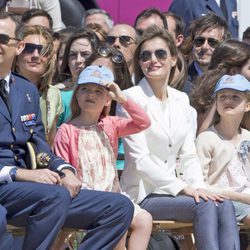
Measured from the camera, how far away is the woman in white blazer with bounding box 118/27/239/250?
23.7 ft

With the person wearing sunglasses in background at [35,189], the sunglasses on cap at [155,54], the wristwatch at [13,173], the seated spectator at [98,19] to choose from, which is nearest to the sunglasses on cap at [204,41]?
the seated spectator at [98,19]

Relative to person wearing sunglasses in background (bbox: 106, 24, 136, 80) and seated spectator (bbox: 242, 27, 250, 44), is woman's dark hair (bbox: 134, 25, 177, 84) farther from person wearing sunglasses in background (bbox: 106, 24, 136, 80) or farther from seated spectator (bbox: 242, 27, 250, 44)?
seated spectator (bbox: 242, 27, 250, 44)

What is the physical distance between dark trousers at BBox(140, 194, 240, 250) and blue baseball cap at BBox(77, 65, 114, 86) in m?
0.92

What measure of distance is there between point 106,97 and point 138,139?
1.36ft

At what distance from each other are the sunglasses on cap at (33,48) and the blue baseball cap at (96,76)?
2.30 feet

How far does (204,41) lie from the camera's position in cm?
928

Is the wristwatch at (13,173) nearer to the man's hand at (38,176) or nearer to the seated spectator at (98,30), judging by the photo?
the man's hand at (38,176)

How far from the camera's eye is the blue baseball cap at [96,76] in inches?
284

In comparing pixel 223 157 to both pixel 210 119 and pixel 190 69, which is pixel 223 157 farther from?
pixel 190 69

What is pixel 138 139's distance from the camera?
754 centimetres

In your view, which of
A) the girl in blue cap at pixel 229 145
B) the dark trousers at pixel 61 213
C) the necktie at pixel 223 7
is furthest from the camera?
the necktie at pixel 223 7

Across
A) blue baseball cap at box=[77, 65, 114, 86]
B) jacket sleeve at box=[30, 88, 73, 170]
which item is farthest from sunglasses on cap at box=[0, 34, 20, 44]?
blue baseball cap at box=[77, 65, 114, 86]

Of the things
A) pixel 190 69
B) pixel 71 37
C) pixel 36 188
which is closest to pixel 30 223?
pixel 36 188

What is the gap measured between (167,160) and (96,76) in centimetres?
89
